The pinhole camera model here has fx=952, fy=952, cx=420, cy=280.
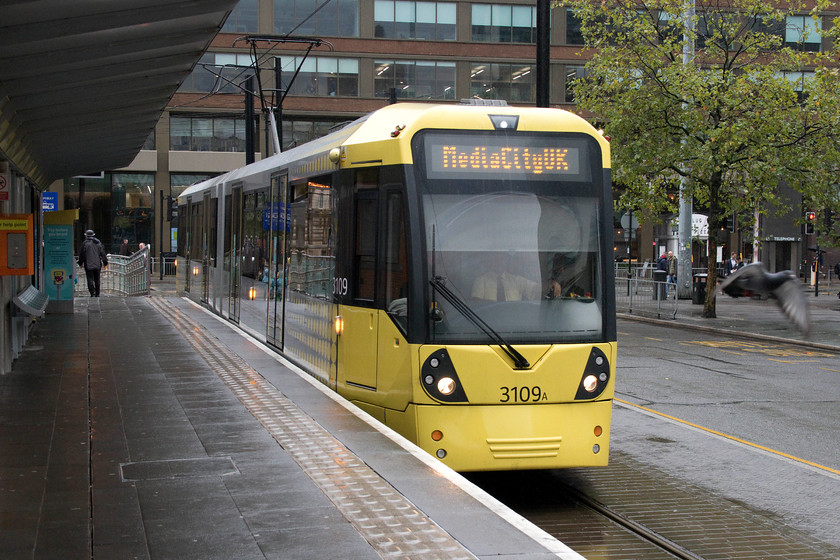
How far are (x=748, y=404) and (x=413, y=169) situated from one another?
23.0 ft

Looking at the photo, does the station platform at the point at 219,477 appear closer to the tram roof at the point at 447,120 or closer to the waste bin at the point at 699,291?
the tram roof at the point at 447,120

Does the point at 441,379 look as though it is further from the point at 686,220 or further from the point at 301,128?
the point at 301,128

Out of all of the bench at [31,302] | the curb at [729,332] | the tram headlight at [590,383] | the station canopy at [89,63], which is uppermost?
the station canopy at [89,63]

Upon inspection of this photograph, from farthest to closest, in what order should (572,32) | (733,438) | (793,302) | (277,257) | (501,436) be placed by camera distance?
(572,32)
(277,257)
(733,438)
(793,302)
(501,436)

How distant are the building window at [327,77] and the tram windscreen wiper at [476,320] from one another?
48689mm

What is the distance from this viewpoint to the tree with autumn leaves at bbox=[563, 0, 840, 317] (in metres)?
24.5

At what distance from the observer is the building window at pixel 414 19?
181ft

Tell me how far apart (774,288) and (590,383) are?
2279 mm

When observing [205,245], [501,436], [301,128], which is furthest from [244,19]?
[501,436]

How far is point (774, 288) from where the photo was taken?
8945 millimetres

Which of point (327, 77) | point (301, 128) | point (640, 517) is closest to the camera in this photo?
point (640, 517)

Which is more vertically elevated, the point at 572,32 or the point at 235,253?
the point at 572,32

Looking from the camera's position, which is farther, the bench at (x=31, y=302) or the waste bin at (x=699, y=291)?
the waste bin at (x=699, y=291)

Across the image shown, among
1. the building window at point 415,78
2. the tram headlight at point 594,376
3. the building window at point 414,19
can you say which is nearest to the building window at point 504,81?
the building window at point 415,78
